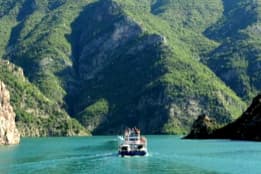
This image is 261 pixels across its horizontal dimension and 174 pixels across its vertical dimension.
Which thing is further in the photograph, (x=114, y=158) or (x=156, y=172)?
(x=114, y=158)

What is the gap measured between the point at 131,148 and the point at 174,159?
21.7m

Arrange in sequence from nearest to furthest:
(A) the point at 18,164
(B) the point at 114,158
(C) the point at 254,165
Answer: (C) the point at 254,165 < (A) the point at 18,164 < (B) the point at 114,158

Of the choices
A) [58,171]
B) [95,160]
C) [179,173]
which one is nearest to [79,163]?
[95,160]

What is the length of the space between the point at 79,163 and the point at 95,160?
909 centimetres

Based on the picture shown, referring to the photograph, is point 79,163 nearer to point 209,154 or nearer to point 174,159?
point 174,159

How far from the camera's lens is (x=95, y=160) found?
18238cm

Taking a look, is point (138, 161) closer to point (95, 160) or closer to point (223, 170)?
point (95, 160)

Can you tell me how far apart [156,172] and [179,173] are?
6.05 metres

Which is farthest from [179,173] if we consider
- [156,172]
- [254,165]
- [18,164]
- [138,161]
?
[18,164]

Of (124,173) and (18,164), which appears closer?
(124,173)

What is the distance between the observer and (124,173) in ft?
480

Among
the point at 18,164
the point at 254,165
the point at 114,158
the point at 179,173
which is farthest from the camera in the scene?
the point at 114,158

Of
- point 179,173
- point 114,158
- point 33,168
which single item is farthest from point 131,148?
point 179,173

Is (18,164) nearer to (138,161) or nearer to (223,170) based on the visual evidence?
(138,161)
